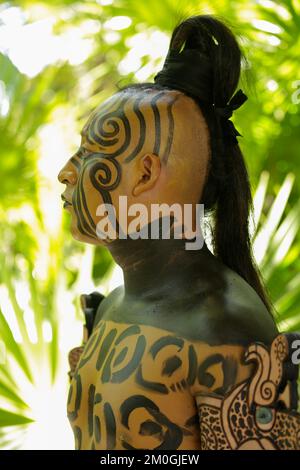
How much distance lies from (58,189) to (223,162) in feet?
4.28

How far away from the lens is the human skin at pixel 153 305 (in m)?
0.95

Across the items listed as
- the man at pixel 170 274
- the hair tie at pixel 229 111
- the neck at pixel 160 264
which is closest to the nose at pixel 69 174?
the man at pixel 170 274

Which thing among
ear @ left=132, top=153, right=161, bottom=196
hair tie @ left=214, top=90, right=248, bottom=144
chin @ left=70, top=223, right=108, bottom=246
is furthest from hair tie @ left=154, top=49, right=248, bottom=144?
chin @ left=70, top=223, right=108, bottom=246

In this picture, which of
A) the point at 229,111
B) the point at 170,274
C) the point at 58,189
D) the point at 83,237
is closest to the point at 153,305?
the point at 170,274

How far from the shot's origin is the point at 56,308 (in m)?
1.90

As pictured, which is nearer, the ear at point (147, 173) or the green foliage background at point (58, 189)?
the ear at point (147, 173)

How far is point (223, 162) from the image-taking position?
3.52 feet

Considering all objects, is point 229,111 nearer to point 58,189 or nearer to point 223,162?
point 223,162

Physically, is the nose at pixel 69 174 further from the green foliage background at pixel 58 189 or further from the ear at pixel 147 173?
the green foliage background at pixel 58 189

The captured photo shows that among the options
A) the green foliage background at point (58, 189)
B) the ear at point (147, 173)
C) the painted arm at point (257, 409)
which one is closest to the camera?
the painted arm at point (257, 409)

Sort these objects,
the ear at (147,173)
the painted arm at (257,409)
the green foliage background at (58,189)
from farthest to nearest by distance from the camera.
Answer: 1. the green foliage background at (58,189)
2. the ear at (147,173)
3. the painted arm at (257,409)

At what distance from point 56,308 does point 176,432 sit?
976 millimetres

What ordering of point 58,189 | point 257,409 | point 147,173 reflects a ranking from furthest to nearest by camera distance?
point 58,189
point 147,173
point 257,409

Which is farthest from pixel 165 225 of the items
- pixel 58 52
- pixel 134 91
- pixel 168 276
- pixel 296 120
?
pixel 58 52
